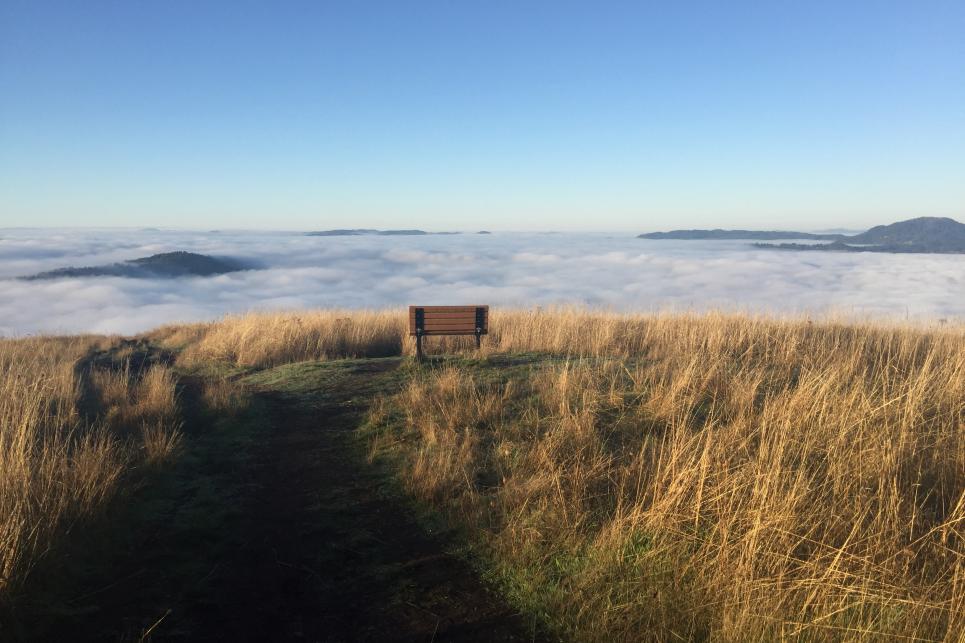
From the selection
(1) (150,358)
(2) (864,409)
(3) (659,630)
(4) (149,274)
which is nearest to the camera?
(3) (659,630)

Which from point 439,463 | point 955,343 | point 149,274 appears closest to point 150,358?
point 439,463

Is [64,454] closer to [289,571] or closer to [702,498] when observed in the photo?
[289,571]

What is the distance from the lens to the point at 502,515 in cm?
396

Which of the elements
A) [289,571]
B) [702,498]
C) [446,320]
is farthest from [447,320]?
[702,498]

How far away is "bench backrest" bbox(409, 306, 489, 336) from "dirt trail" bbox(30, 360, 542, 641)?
4.29 m

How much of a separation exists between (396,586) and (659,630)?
148 cm

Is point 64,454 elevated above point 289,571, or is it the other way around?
point 64,454

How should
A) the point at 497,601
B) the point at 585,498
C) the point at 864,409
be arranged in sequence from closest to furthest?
the point at 497,601
the point at 585,498
the point at 864,409

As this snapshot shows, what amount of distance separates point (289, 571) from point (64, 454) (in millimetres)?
2199

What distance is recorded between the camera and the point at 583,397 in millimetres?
5742

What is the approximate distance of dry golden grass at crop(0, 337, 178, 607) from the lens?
3.27 metres

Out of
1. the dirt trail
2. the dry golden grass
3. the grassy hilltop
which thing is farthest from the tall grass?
the dry golden grass

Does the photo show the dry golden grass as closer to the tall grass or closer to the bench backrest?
the tall grass

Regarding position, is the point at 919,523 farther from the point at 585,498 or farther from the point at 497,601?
the point at 497,601
